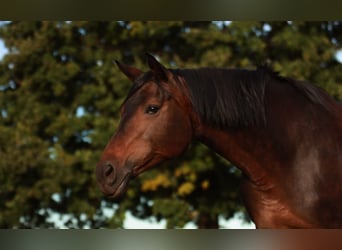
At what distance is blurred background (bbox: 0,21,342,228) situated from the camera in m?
6.97

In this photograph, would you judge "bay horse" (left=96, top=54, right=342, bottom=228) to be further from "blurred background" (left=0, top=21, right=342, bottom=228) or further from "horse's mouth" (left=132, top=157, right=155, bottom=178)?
"blurred background" (left=0, top=21, right=342, bottom=228)

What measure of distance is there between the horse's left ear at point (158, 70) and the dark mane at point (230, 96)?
0.10 meters

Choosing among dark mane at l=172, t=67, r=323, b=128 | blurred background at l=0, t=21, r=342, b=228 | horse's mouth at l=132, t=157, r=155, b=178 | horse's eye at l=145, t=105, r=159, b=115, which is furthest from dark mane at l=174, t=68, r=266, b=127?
blurred background at l=0, t=21, r=342, b=228

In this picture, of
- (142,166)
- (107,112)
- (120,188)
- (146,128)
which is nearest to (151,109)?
(146,128)

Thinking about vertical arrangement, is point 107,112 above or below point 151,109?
above

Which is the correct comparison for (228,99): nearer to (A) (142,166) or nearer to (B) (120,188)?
(A) (142,166)

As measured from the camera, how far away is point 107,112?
7.11m

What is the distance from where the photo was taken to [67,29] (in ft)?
24.3

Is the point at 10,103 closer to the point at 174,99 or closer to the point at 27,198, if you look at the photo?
the point at 27,198

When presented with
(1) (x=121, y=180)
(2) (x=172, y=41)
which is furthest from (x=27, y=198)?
(1) (x=121, y=180)

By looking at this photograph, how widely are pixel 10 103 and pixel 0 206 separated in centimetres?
128

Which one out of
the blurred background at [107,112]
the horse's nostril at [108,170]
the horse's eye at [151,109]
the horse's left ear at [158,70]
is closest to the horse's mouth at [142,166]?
the horse's nostril at [108,170]

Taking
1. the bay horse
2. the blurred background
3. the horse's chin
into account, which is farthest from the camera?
the blurred background

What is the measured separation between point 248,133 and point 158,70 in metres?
0.52
